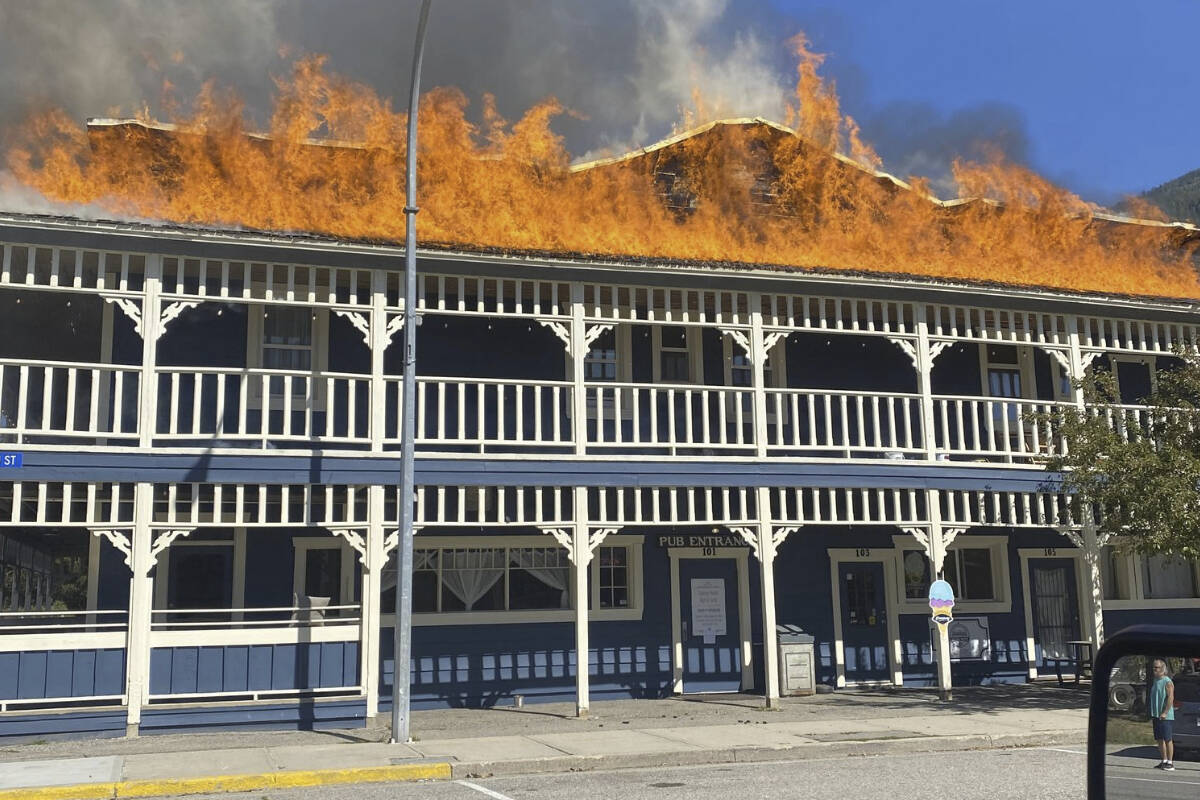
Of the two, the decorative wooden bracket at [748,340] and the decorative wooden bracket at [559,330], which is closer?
the decorative wooden bracket at [559,330]

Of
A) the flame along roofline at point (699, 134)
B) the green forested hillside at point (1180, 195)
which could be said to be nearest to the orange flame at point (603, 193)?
the flame along roofline at point (699, 134)

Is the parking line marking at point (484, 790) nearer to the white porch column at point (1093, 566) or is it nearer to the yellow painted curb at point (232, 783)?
the yellow painted curb at point (232, 783)

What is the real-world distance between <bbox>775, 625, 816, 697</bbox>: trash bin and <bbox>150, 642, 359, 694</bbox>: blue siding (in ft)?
21.7

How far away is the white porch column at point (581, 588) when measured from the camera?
15.1m

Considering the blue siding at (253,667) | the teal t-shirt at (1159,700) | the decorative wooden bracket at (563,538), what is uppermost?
the decorative wooden bracket at (563,538)

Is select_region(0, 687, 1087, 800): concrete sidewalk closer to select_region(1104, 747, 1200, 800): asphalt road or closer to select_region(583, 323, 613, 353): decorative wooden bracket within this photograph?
Answer: select_region(583, 323, 613, 353): decorative wooden bracket

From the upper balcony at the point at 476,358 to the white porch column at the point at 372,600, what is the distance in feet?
3.35

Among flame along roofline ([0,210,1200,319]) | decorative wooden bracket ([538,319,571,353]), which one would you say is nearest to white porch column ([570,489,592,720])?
decorative wooden bracket ([538,319,571,353])

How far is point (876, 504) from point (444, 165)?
11364 mm

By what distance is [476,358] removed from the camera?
17594mm

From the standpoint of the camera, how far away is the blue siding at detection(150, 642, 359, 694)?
13859 mm

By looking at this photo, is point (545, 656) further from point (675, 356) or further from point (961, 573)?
point (961, 573)

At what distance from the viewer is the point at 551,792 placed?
9836 millimetres

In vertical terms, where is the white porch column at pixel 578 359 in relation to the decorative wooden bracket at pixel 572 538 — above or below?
above
